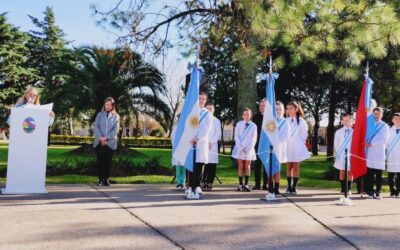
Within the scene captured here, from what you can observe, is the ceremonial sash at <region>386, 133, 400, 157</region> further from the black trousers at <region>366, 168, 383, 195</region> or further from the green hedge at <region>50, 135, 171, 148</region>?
the green hedge at <region>50, 135, 171, 148</region>

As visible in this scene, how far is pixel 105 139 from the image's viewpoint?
1045 cm

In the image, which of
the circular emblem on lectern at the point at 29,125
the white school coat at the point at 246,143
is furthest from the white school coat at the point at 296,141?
the circular emblem on lectern at the point at 29,125

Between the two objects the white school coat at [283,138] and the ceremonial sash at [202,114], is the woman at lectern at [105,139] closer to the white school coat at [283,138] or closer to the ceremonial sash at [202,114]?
the ceremonial sash at [202,114]

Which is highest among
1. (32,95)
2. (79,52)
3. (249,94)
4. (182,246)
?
(79,52)

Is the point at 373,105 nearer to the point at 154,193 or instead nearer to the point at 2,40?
the point at 154,193

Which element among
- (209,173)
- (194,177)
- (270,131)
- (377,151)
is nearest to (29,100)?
(194,177)

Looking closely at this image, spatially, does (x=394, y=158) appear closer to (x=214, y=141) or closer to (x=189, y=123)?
(x=214, y=141)

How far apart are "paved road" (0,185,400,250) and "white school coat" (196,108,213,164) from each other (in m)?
0.74

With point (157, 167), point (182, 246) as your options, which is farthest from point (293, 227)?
point (157, 167)

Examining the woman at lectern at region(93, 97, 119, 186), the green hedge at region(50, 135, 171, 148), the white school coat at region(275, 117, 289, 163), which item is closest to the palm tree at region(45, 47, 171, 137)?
the woman at lectern at region(93, 97, 119, 186)

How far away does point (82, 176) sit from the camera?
43.9 feet

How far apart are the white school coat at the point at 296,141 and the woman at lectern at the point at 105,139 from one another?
3.80 m

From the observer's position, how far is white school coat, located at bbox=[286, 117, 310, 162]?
9.88m

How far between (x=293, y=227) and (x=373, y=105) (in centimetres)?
533
